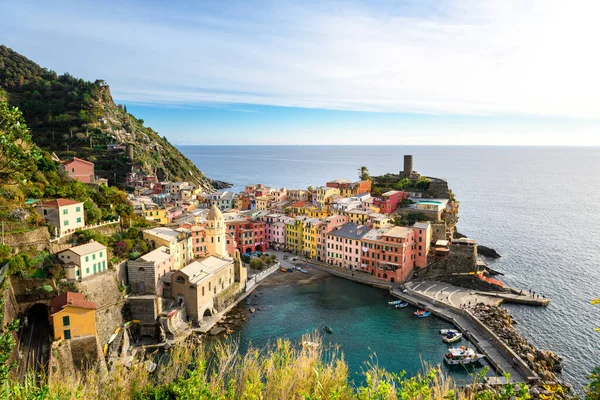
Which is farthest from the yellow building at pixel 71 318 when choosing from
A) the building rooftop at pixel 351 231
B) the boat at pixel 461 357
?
the building rooftop at pixel 351 231

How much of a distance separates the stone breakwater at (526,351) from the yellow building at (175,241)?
3108cm

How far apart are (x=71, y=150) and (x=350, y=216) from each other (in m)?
56.0

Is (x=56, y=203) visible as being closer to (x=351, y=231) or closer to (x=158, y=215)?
(x=158, y=215)

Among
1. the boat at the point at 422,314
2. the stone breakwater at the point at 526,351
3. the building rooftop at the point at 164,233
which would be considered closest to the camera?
the stone breakwater at the point at 526,351

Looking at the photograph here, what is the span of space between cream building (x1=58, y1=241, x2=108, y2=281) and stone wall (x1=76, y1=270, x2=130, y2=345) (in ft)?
2.03

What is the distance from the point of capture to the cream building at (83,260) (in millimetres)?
32438

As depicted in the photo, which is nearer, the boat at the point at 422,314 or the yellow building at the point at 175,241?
the boat at the point at 422,314

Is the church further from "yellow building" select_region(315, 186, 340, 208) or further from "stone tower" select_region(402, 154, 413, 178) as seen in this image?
"stone tower" select_region(402, 154, 413, 178)

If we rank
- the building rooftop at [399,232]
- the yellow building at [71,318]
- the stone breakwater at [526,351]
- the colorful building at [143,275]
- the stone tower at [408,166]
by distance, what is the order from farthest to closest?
the stone tower at [408,166]
the building rooftop at [399,232]
the colorful building at [143,275]
the stone breakwater at [526,351]
the yellow building at [71,318]

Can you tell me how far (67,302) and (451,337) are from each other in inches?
1236

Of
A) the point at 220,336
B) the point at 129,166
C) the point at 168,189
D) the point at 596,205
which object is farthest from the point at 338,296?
the point at 596,205

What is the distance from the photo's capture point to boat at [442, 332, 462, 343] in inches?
1410

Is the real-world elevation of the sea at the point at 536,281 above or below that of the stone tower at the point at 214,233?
below

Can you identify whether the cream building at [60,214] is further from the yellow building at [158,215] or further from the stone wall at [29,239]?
the yellow building at [158,215]
